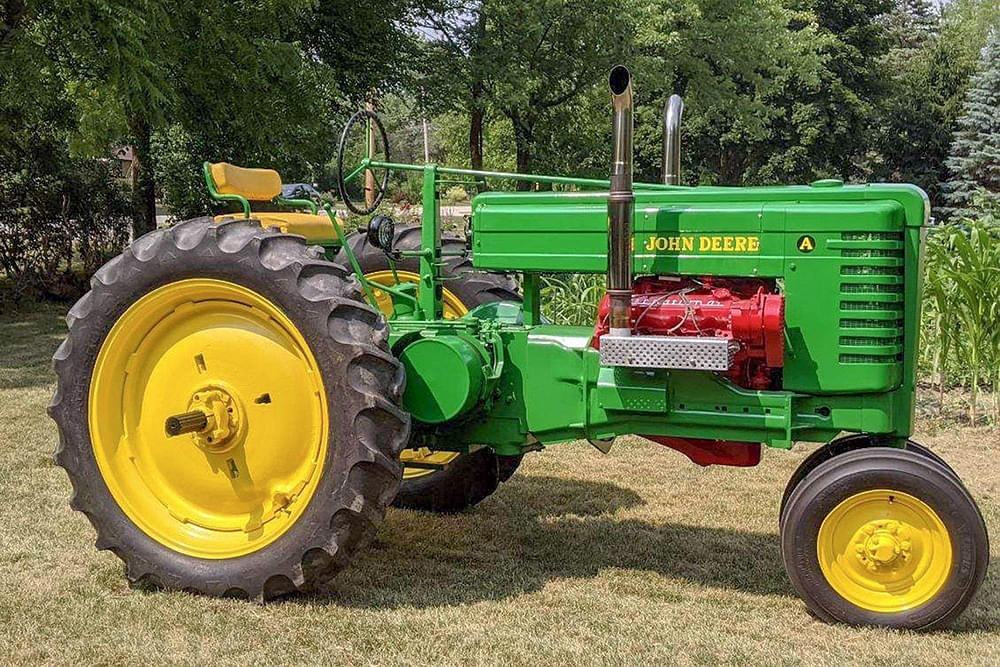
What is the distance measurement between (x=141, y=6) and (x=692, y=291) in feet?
26.4

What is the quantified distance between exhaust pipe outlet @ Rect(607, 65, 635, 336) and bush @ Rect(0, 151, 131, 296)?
38.2 feet

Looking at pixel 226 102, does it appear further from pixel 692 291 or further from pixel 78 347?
pixel 692 291

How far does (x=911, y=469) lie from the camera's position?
3.60 metres

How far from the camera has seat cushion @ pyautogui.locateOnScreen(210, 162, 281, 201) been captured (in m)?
4.31

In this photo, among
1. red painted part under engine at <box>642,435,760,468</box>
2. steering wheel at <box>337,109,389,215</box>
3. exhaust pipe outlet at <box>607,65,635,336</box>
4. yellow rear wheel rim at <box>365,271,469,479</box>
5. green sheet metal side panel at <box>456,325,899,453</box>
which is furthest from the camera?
yellow rear wheel rim at <box>365,271,469,479</box>

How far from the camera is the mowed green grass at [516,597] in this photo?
3.48 metres

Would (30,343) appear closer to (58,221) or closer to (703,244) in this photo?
(58,221)

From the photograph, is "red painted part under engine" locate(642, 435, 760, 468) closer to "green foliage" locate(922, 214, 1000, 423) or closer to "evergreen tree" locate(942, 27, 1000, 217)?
"green foliage" locate(922, 214, 1000, 423)

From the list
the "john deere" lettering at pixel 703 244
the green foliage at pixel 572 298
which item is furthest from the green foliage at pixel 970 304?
the "john deere" lettering at pixel 703 244

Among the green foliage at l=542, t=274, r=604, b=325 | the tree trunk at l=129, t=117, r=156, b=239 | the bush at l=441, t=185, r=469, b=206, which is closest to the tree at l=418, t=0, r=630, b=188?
the bush at l=441, t=185, r=469, b=206

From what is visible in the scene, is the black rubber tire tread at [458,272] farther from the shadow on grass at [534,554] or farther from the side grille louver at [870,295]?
the side grille louver at [870,295]

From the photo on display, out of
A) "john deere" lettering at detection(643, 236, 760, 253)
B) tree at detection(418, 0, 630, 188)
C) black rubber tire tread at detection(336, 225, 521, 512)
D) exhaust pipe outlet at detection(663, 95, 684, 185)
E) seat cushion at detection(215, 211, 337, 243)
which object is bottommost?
black rubber tire tread at detection(336, 225, 521, 512)

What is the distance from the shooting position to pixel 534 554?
4.62 meters

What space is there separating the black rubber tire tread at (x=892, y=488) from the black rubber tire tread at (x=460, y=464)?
6.03 feet
